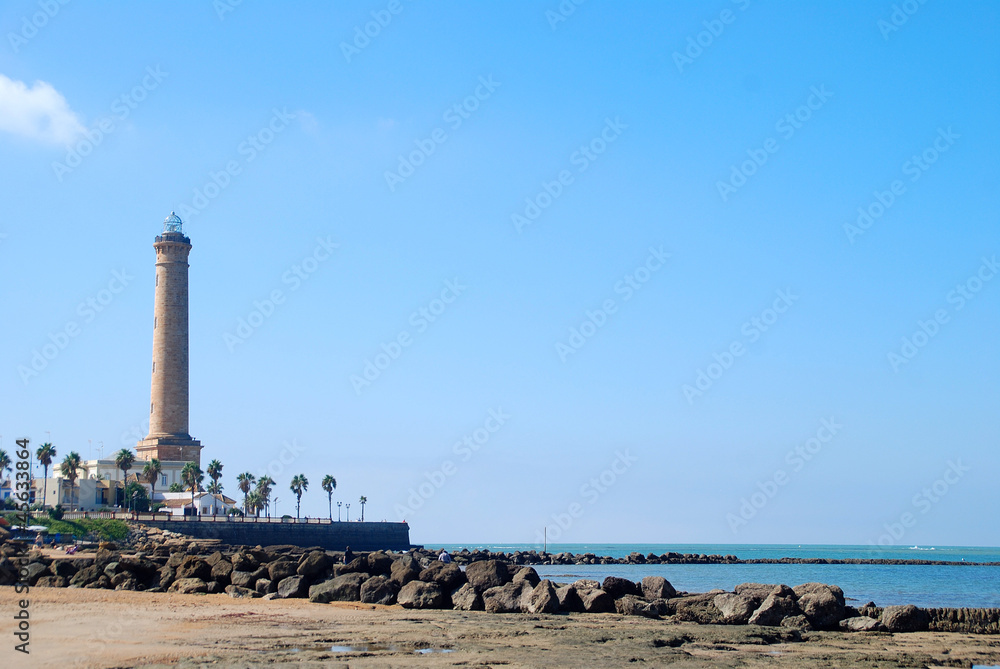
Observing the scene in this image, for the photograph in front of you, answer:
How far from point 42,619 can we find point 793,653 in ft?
45.5

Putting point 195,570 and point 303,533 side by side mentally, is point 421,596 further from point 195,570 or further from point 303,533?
point 303,533

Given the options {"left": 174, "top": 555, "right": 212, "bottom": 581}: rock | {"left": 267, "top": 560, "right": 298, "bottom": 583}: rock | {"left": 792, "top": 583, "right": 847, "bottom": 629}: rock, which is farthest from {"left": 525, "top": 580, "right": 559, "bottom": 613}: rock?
{"left": 174, "top": 555, "right": 212, "bottom": 581}: rock

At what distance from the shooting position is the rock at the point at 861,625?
66.9ft

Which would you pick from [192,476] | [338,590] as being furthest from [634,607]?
[192,476]

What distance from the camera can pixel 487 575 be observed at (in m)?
23.2

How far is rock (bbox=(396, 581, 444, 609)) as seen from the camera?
2239 centimetres

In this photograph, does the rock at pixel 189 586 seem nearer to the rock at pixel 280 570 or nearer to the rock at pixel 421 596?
the rock at pixel 280 570

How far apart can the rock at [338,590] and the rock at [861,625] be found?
10971 mm

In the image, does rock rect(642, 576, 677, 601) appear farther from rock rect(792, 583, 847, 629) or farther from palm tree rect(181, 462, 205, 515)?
palm tree rect(181, 462, 205, 515)

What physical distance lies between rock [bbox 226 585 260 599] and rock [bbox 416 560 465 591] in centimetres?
421

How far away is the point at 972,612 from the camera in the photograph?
2127cm

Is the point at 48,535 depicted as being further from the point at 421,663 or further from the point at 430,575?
the point at 421,663

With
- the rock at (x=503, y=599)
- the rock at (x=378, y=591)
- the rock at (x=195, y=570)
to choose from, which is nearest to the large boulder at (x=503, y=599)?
the rock at (x=503, y=599)

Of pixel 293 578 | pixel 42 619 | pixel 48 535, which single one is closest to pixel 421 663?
pixel 42 619
